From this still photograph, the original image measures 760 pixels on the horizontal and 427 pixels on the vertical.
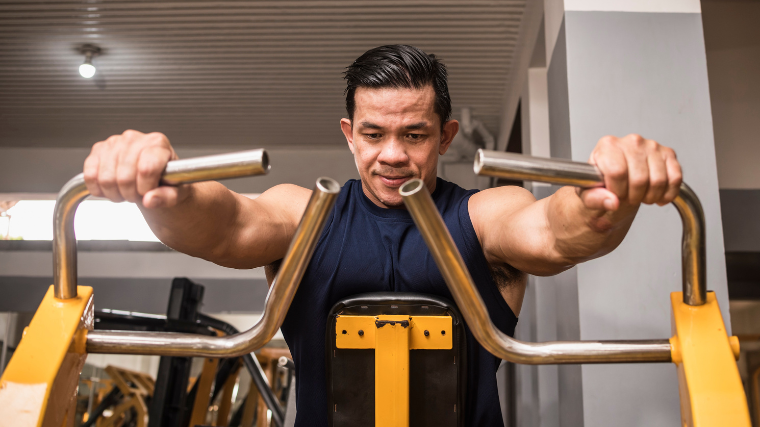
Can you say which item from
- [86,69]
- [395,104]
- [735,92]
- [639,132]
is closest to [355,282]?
[395,104]

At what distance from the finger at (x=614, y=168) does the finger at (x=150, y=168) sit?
59cm

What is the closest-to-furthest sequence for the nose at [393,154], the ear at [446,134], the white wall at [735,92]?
the nose at [393,154]
the ear at [446,134]
the white wall at [735,92]

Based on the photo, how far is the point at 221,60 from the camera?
4742 mm

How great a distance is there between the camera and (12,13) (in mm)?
4211

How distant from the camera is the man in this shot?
0.82 metres

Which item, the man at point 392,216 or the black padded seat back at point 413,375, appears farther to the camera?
the black padded seat back at point 413,375

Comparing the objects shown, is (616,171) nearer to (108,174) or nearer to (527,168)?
(527,168)

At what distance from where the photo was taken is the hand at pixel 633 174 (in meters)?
0.79

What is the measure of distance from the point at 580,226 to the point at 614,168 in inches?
9.6

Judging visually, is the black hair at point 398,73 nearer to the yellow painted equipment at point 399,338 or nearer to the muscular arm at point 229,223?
the muscular arm at point 229,223

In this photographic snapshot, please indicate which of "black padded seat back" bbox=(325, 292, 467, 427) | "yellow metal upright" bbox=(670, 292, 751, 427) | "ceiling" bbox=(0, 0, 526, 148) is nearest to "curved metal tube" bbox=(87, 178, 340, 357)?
"black padded seat back" bbox=(325, 292, 467, 427)

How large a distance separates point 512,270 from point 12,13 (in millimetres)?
4363

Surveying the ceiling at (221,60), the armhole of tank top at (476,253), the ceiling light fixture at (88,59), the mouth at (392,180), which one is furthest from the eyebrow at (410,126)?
the ceiling light fixture at (88,59)

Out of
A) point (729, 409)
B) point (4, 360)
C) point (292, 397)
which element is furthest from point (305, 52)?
point (4, 360)
